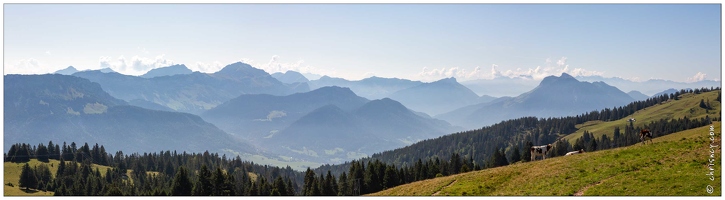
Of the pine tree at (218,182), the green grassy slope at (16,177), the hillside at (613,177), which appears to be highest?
the hillside at (613,177)

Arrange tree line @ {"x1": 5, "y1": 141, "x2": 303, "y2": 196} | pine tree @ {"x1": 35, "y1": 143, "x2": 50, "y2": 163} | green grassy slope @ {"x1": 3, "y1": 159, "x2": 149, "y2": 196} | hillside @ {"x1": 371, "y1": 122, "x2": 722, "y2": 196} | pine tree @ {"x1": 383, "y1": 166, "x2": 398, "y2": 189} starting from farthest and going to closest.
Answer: pine tree @ {"x1": 35, "y1": 143, "x2": 50, "y2": 163}
green grassy slope @ {"x1": 3, "y1": 159, "x2": 149, "y2": 196}
tree line @ {"x1": 5, "y1": 141, "x2": 303, "y2": 196}
pine tree @ {"x1": 383, "y1": 166, "x2": 398, "y2": 189}
hillside @ {"x1": 371, "y1": 122, "x2": 722, "y2": 196}

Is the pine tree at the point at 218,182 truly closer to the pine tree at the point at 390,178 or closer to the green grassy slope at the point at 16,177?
the pine tree at the point at 390,178

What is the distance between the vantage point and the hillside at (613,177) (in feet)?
127

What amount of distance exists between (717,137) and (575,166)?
44.6 ft

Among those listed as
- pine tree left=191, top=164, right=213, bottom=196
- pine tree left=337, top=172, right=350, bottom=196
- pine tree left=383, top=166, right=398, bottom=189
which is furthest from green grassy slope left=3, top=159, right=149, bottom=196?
pine tree left=383, top=166, right=398, bottom=189

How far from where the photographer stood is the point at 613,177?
140 ft

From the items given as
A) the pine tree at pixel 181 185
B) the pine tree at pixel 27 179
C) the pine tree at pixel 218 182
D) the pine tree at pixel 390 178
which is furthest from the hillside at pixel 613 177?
the pine tree at pixel 27 179

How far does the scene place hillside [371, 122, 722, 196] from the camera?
3884cm

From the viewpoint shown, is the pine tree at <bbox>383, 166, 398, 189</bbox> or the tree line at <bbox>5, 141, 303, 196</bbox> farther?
the tree line at <bbox>5, 141, 303, 196</bbox>

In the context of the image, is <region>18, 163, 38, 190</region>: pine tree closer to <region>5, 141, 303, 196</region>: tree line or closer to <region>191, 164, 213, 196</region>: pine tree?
<region>5, 141, 303, 196</region>: tree line

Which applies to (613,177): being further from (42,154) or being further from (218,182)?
(42,154)

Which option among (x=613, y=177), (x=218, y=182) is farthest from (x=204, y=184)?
(x=613, y=177)

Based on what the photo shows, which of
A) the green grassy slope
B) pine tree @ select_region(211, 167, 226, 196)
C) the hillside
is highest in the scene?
the hillside

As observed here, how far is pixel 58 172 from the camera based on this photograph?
163500 mm
